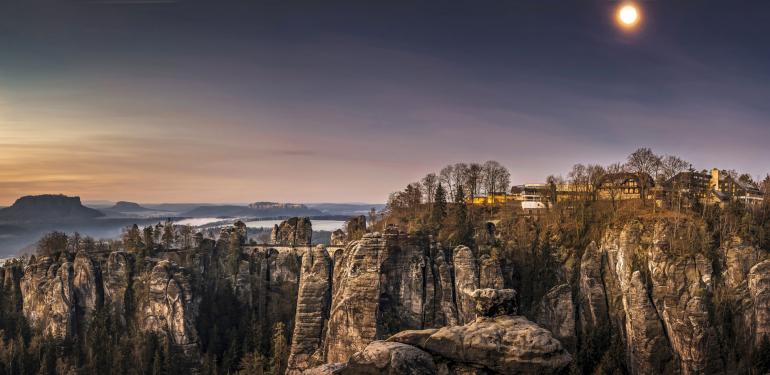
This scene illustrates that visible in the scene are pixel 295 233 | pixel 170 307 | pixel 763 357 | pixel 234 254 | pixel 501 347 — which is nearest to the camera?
pixel 501 347

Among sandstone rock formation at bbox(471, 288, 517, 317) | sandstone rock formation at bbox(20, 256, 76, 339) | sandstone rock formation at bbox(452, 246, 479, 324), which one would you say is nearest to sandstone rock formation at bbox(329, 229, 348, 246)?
sandstone rock formation at bbox(452, 246, 479, 324)

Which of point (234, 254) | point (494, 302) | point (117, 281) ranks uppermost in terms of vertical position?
point (494, 302)

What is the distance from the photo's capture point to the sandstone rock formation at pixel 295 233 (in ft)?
257

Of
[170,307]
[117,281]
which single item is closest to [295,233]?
[170,307]

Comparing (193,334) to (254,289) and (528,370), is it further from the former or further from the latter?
(528,370)

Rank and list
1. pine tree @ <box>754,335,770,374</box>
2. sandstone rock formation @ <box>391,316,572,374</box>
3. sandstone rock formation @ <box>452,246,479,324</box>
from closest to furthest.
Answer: sandstone rock formation @ <box>391,316,572,374</box> → pine tree @ <box>754,335,770,374</box> → sandstone rock formation @ <box>452,246,479,324</box>

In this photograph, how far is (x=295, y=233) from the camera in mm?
78250

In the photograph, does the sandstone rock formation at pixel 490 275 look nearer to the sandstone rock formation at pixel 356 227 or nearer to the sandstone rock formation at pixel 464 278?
the sandstone rock formation at pixel 464 278

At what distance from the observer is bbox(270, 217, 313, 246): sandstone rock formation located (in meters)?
78.2

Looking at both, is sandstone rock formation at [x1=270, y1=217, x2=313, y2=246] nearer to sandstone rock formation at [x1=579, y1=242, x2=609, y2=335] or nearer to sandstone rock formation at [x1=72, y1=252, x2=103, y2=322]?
sandstone rock formation at [x1=72, y1=252, x2=103, y2=322]

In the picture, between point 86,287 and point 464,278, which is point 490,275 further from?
point 86,287

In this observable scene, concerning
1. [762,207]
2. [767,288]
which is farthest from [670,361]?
[762,207]

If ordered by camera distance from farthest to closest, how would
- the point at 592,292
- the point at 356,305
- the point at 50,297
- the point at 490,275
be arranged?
the point at 50,297
the point at 592,292
the point at 490,275
the point at 356,305

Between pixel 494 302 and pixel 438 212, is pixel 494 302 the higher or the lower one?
the lower one
